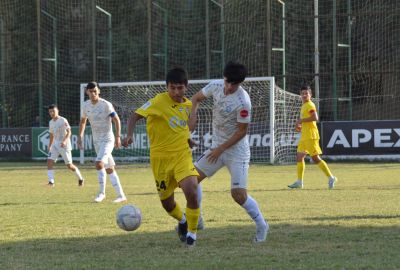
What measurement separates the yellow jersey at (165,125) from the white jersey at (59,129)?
476 inches

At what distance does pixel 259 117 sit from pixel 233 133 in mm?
21237

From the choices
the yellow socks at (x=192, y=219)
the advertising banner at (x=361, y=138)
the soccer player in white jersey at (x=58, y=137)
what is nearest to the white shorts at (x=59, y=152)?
the soccer player in white jersey at (x=58, y=137)

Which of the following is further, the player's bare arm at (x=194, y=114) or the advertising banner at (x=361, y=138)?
the advertising banner at (x=361, y=138)

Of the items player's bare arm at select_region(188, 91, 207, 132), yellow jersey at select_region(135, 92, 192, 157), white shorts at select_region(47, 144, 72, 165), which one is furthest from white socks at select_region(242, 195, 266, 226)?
white shorts at select_region(47, 144, 72, 165)

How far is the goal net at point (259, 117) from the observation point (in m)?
29.8

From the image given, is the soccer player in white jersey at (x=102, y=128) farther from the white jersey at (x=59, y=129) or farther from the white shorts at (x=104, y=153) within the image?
the white jersey at (x=59, y=129)

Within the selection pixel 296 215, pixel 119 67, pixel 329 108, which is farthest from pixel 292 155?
pixel 296 215

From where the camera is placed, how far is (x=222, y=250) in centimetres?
855

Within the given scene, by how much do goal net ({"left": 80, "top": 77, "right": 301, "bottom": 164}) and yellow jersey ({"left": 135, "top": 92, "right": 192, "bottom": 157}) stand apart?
19.8 m

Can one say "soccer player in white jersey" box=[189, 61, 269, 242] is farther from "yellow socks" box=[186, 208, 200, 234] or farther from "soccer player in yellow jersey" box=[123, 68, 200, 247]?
"yellow socks" box=[186, 208, 200, 234]

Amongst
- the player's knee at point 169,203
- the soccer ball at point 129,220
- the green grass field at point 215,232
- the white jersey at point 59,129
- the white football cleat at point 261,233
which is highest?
the white jersey at point 59,129

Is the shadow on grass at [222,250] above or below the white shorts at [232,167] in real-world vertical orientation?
below

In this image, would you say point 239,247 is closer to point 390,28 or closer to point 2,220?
point 2,220

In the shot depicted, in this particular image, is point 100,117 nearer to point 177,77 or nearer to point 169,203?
point 169,203
